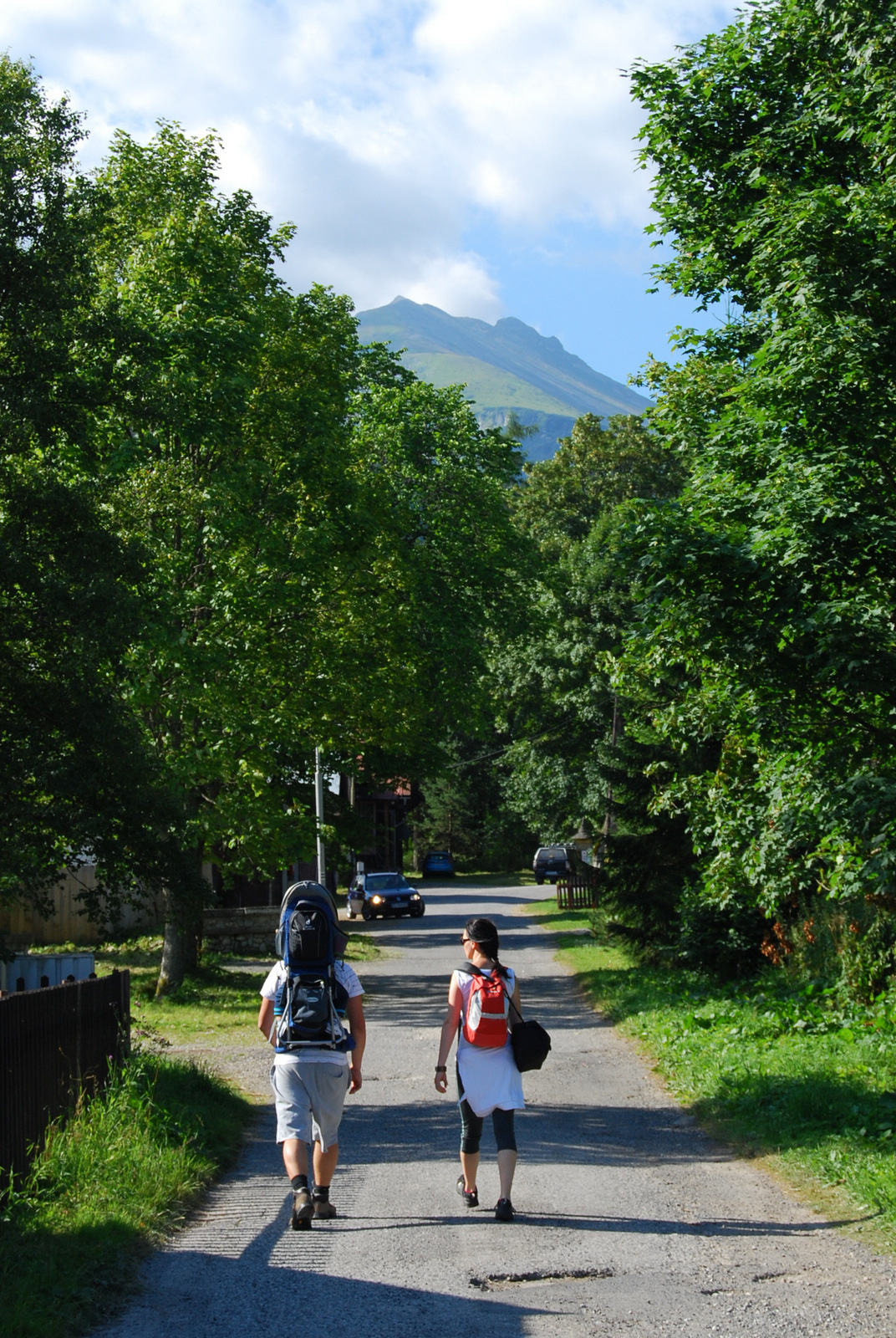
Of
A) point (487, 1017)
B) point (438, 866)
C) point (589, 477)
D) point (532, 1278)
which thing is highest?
point (589, 477)

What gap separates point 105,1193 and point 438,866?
68221 millimetres

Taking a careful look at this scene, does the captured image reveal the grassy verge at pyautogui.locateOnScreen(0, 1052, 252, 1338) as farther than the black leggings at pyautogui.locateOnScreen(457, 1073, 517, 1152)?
No

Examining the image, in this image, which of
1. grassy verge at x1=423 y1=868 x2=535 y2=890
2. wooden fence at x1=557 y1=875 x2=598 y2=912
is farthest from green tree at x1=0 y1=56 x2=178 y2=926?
grassy verge at x1=423 y1=868 x2=535 y2=890

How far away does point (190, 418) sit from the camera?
17438 mm

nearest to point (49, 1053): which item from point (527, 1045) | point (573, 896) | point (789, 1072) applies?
point (527, 1045)

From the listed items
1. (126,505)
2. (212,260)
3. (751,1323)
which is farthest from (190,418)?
(751,1323)

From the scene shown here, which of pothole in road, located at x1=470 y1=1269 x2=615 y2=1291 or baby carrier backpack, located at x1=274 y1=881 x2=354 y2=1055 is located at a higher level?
baby carrier backpack, located at x1=274 y1=881 x2=354 y2=1055

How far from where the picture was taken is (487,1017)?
710cm

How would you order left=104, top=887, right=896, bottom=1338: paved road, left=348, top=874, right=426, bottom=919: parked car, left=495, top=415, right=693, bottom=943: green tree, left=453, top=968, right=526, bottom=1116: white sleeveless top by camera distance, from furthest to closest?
left=348, top=874, right=426, bottom=919: parked car
left=495, top=415, right=693, bottom=943: green tree
left=453, top=968, right=526, bottom=1116: white sleeveless top
left=104, top=887, right=896, bottom=1338: paved road

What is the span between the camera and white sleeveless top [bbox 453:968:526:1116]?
7.01m

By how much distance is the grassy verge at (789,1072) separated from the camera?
752 cm

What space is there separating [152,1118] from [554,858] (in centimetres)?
5107

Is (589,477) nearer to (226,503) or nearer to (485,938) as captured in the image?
(226,503)

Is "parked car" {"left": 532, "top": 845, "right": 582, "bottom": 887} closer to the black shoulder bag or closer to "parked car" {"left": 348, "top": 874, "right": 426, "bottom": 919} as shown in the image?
"parked car" {"left": 348, "top": 874, "right": 426, "bottom": 919}
